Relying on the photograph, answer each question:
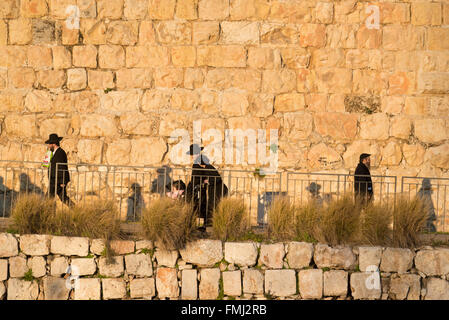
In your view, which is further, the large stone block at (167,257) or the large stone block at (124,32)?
the large stone block at (124,32)

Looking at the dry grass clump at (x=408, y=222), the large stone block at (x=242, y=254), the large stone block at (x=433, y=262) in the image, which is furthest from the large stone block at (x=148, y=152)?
the large stone block at (x=433, y=262)

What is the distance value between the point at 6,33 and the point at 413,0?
22.2ft

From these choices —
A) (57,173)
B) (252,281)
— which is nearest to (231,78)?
(57,173)

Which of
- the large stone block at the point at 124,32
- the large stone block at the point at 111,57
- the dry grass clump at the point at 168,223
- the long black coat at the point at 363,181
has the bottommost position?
the dry grass clump at the point at 168,223

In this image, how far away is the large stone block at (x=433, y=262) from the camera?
8797 mm

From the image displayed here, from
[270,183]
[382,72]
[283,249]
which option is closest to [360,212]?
[283,249]

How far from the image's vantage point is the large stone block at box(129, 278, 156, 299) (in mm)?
8703

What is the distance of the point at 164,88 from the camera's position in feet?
36.3

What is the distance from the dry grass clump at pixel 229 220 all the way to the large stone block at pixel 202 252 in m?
0.19

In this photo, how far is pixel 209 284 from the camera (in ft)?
28.5

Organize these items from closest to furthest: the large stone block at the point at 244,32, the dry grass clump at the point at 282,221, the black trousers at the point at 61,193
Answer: the dry grass clump at the point at 282,221, the black trousers at the point at 61,193, the large stone block at the point at 244,32

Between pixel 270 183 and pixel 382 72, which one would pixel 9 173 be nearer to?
pixel 270 183

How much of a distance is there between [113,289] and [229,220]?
5.77 feet

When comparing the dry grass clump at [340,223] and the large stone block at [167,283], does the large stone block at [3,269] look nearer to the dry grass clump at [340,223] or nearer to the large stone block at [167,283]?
the large stone block at [167,283]
